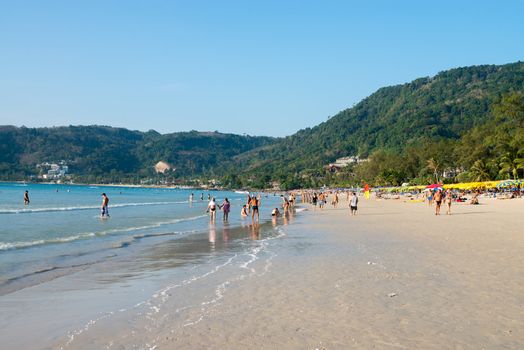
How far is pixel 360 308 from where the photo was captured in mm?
7023

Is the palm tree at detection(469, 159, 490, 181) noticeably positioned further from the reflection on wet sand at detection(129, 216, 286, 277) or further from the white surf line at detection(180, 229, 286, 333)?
the white surf line at detection(180, 229, 286, 333)

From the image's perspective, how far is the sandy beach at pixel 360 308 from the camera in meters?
5.63

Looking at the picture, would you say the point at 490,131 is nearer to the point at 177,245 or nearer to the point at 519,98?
the point at 519,98

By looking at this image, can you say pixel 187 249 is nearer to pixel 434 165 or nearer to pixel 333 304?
pixel 333 304

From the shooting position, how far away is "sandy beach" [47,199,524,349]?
5.63 metres

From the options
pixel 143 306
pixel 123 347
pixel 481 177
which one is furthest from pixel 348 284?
pixel 481 177

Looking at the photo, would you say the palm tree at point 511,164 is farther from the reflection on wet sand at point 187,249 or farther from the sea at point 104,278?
the sea at point 104,278

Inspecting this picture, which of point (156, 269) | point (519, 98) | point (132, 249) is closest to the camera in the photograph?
point (156, 269)

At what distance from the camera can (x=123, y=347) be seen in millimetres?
5586

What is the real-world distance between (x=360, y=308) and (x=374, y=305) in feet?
0.90

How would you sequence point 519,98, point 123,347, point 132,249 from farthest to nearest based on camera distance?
1. point 519,98
2. point 132,249
3. point 123,347

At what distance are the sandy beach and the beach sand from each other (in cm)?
1

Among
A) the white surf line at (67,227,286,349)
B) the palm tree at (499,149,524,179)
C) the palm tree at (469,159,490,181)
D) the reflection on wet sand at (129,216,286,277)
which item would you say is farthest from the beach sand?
the palm tree at (469,159,490,181)

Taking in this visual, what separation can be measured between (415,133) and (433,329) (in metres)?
191
